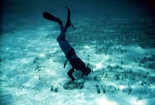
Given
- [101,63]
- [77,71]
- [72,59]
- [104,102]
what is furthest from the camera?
[101,63]

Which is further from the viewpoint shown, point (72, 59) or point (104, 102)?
point (72, 59)

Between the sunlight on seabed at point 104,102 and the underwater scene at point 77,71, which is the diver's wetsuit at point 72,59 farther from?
the sunlight on seabed at point 104,102

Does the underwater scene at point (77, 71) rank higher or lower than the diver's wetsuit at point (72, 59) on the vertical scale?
lower

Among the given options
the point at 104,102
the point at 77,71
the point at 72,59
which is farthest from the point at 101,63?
the point at 104,102

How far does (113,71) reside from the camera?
8.03 metres

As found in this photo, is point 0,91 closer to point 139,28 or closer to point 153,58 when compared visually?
point 153,58

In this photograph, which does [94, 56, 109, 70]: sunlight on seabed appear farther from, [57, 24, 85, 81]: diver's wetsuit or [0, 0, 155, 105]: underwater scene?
[57, 24, 85, 81]: diver's wetsuit

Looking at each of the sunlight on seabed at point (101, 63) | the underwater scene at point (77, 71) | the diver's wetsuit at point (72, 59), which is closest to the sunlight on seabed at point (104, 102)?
the underwater scene at point (77, 71)

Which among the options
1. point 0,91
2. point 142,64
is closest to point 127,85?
point 142,64

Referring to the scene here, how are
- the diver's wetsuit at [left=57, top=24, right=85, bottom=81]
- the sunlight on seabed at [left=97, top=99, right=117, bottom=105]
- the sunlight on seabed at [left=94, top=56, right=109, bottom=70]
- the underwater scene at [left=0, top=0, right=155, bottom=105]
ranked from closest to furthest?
the sunlight on seabed at [left=97, top=99, right=117, bottom=105], the underwater scene at [left=0, top=0, right=155, bottom=105], the diver's wetsuit at [left=57, top=24, right=85, bottom=81], the sunlight on seabed at [left=94, top=56, right=109, bottom=70]

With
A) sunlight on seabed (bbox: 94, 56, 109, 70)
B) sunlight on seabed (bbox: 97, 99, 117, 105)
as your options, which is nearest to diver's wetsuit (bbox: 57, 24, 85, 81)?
sunlight on seabed (bbox: 97, 99, 117, 105)

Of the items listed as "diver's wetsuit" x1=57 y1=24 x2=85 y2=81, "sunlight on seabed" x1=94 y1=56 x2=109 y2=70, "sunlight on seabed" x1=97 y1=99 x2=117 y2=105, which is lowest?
"sunlight on seabed" x1=97 y1=99 x2=117 y2=105

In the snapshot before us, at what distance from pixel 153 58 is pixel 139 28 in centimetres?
795

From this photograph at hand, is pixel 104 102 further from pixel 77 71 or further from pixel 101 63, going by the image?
pixel 101 63
